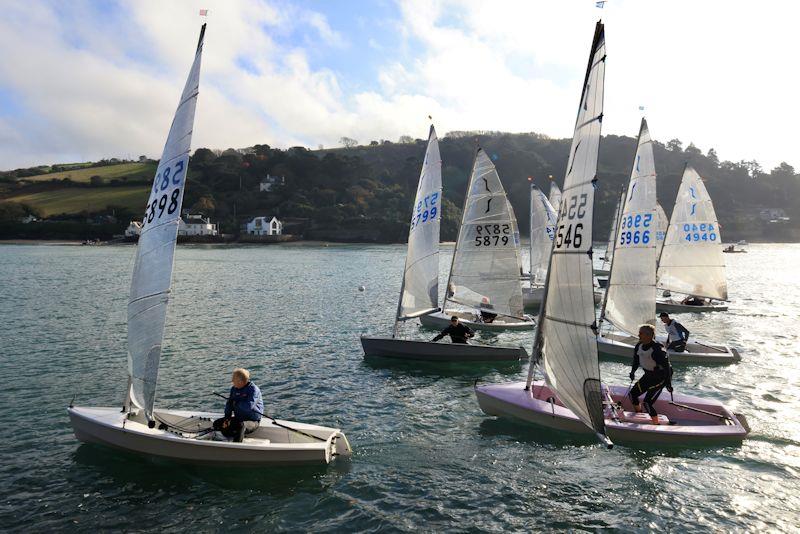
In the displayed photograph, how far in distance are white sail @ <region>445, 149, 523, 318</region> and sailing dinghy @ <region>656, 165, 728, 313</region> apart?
40.4 feet

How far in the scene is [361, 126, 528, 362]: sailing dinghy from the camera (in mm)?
19703

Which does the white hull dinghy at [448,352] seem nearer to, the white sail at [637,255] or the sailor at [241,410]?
the white sail at [637,255]

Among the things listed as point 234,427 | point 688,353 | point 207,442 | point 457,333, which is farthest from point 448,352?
point 207,442

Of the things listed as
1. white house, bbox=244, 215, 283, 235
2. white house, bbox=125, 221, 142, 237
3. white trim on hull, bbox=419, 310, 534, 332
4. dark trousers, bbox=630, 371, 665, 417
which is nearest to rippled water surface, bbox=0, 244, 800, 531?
white trim on hull, bbox=419, 310, 534, 332

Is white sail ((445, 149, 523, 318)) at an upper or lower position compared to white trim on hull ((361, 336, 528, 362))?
upper

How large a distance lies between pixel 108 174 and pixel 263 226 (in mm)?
74860

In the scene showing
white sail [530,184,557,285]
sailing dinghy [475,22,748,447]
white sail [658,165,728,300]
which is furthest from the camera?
white sail [530,184,557,285]

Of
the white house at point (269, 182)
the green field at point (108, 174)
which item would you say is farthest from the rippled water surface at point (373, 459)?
the green field at point (108, 174)

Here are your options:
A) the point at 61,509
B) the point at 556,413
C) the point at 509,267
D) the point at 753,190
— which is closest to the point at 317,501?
the point at 61,509

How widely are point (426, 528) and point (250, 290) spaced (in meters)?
37.4

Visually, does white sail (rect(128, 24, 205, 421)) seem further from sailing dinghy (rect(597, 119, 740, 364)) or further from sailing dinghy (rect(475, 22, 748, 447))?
sailing dinghy (rect(597, 119, 740, 364))

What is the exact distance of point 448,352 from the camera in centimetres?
1969

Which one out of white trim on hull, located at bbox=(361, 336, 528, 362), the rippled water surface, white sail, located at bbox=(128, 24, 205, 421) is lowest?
the rippled water surface

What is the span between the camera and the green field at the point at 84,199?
14211cm
